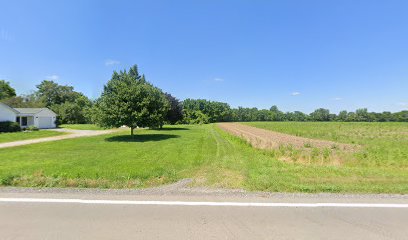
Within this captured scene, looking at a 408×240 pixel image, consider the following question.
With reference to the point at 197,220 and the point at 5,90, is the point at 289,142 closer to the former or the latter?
the point at 197,220

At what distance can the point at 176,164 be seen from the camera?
9.49 meters

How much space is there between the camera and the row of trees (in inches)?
821

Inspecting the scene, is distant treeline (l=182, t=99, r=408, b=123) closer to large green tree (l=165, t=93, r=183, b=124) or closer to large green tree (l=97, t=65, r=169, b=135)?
large green tree (l=165, t=93, r=183, b=124)

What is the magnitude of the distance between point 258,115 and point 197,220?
143 meters

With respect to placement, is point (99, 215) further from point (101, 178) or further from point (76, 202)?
point (101, 178)

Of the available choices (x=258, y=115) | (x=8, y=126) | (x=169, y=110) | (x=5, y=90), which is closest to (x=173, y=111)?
(x=169, y=110)

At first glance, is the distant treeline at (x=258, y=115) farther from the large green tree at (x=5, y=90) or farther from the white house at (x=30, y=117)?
the large green tree at (x=5, y=90)

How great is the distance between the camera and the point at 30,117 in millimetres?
36625

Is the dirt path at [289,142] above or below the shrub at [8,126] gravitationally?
below

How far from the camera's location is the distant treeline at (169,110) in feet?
90.6

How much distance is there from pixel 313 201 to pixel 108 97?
20.3 m

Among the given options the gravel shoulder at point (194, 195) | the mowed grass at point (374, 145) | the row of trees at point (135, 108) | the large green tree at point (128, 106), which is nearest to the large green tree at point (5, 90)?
the row of trees at point (135, 108)

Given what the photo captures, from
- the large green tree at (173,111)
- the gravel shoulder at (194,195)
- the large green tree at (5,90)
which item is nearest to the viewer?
the gravel shoulder at (194,195)

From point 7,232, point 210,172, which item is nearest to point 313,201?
point 210,172
